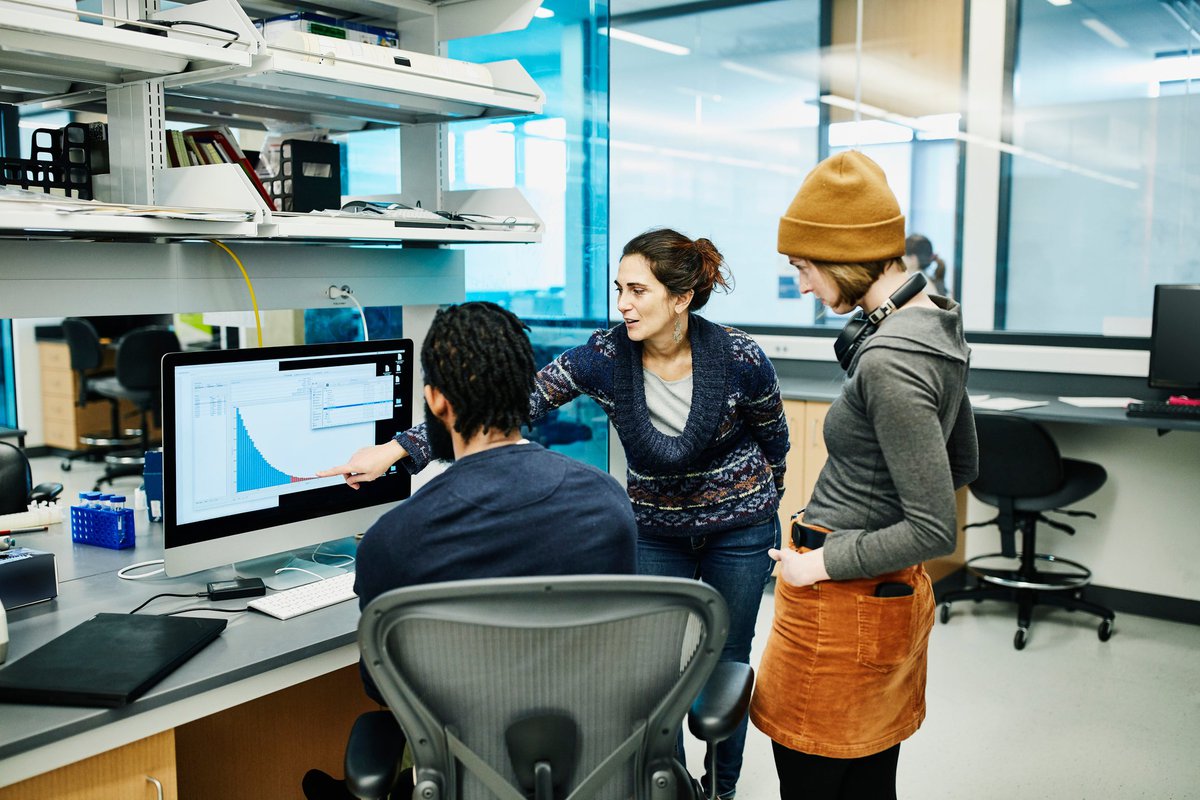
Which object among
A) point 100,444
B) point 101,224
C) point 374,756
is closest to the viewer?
point 374,756

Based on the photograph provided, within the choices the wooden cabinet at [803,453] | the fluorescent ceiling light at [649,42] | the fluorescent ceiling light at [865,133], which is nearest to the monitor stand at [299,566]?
the wooden cabinet at [803,453]

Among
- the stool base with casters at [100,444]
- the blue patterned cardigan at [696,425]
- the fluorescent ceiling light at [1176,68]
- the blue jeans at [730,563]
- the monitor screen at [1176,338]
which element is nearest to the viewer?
the blue patterned cardigan at [696,425]

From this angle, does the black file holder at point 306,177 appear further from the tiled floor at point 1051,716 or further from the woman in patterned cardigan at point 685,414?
the tiled floor at point 1051,716

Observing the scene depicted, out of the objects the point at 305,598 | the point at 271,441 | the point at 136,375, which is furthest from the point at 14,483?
the point at 136,375

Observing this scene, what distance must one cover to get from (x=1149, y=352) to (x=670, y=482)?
2.57 metres

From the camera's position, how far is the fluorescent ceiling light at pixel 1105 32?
4.17 meters

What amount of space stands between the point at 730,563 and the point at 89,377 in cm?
589

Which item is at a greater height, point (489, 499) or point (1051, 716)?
point (489, 499)

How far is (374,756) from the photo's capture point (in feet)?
4.53

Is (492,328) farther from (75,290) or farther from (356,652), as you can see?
(75,290)

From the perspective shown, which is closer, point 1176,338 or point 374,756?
point 374,756

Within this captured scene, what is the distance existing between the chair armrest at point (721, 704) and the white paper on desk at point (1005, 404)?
101 inches

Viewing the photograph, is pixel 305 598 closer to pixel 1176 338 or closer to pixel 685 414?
pixel 685 414

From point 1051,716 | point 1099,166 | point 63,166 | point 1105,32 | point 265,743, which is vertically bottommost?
point 1051,716
